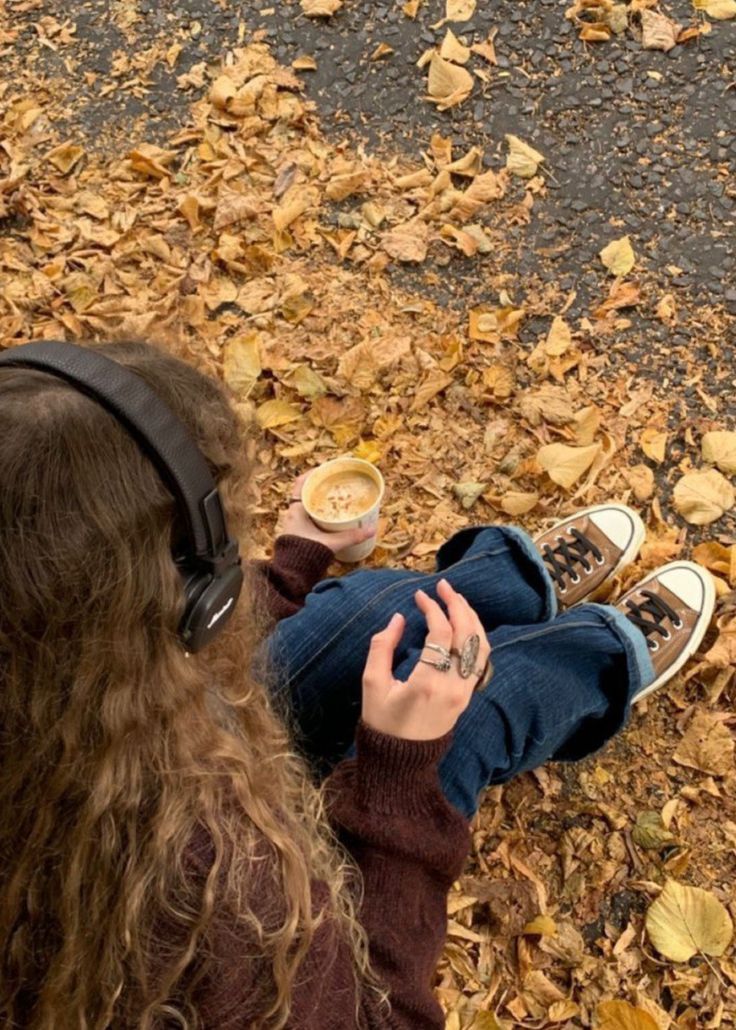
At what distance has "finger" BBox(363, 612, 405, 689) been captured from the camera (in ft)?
4.45

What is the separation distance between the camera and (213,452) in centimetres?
105

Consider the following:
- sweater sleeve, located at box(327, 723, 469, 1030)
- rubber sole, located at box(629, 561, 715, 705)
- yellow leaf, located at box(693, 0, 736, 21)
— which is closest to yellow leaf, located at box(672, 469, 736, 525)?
rubber sole, located at box(629, 561, 715, 705)

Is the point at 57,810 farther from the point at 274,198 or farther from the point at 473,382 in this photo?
the point at 274,198

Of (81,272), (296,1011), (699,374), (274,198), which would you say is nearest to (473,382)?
(699,374)

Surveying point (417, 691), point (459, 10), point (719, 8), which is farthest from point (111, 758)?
point (719, 8)

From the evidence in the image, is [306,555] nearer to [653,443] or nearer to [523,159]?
[653,443]

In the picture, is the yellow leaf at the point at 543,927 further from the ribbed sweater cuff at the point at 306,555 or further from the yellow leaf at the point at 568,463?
the yellow leaf at the point at 568,463

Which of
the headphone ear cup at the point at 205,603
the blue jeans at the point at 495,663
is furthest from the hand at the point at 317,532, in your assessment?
the headphone ear cup at the point at 205,603

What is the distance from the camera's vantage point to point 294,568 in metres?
1.82

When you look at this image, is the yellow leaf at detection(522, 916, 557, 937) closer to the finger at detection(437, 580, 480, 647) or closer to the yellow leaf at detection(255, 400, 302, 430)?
the finger at detection(437, 580, 480, 647)

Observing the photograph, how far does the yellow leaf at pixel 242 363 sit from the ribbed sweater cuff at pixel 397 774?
3.71 feet

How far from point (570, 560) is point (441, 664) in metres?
0.63

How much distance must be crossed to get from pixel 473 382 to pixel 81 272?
1027mm

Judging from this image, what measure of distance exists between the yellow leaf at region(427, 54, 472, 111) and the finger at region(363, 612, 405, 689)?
1.62m
